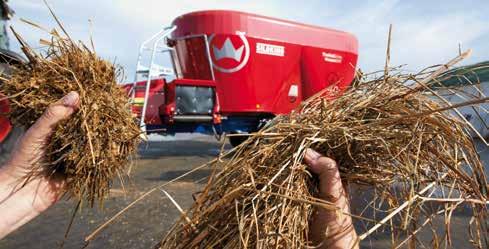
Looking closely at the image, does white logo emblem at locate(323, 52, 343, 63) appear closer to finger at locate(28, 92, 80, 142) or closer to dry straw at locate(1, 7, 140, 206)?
dry straw at locate(1, 7, 140, 206)

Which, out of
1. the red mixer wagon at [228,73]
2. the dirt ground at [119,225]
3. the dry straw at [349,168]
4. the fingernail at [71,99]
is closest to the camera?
the dry straw at [349,168]

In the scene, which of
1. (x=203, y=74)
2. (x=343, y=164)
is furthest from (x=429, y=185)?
(x=203, y=74)

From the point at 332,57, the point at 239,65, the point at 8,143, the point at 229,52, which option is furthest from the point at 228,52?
the point at 8,143

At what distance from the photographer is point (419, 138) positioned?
127 centimetres

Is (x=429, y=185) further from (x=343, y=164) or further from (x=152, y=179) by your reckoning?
(x=152, y=179)

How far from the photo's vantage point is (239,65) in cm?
746

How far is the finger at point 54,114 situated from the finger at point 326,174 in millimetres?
1082

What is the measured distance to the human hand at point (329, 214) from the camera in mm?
1294

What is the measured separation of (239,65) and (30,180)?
594 centimetres

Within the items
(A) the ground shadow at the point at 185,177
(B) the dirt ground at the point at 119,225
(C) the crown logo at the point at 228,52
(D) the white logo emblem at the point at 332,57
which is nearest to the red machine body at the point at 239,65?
(C) the crown logo at the point at 228,52

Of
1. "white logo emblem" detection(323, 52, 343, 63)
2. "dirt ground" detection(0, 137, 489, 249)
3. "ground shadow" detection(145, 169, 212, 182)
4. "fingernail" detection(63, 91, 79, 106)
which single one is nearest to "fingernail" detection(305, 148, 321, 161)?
"fingernail" detection(63, 91, 79, 106)

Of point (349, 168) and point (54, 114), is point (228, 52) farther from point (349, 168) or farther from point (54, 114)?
point (349, 168)

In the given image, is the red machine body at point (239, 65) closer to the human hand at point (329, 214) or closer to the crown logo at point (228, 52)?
the crown logo at point (228, 52)

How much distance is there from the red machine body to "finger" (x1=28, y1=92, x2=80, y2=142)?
515cm
